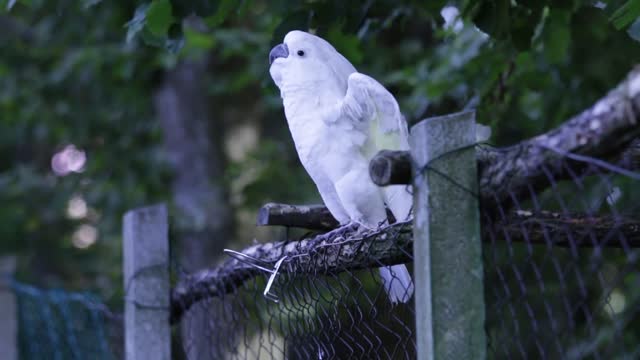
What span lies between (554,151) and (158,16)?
1.48 metres

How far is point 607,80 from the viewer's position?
12.5 ft

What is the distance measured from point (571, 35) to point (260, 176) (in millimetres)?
3156

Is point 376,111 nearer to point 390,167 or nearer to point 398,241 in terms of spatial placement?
point 398,241

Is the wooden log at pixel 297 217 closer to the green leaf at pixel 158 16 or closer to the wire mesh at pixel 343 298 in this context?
the wire mesh at pixel 343 298

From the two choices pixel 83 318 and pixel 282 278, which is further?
pixel 83 318

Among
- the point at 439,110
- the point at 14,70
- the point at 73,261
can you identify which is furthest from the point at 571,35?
the point at 73,261

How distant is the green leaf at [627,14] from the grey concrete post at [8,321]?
289cm

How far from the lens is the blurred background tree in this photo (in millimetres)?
3723

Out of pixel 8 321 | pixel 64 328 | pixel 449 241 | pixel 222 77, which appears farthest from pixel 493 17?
pixel 222 77

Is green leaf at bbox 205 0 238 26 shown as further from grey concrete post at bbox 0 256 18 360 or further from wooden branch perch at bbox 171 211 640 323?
grey concrete post at bbox 0 256 18 360

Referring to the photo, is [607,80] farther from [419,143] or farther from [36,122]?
[36,122]

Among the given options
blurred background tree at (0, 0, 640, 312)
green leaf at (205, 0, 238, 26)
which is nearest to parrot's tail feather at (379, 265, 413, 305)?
green leaf at (205, 0, 238, 26)

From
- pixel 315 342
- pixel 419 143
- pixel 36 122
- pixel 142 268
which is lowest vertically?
pixel 315 342

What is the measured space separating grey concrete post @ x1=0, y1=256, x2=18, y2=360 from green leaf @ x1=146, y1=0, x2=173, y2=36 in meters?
2.10
